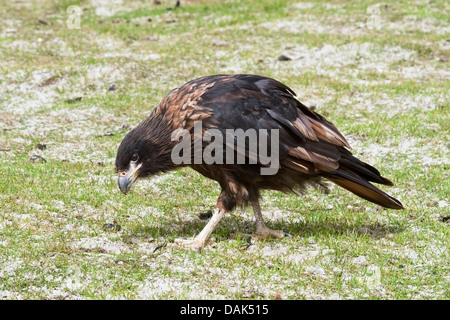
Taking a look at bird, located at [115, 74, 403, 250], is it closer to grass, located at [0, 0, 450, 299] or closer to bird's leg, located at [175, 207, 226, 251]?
bird's leg, located at [175, 207, 226, 251]

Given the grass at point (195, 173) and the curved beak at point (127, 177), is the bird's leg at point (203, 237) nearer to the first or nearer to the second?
the grass at point (195, 173)

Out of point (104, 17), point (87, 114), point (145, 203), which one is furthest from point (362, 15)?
point (145, 203)

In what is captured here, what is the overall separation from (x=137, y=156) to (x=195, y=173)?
2514 millimetres

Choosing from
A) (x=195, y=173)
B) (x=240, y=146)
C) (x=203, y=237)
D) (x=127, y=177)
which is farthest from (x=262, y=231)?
(x=195, y=173)

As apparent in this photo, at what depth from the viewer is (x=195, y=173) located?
8.84 m

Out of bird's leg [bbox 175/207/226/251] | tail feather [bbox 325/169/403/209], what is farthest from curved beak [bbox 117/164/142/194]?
tail feather [bbox 325/169/403/209]

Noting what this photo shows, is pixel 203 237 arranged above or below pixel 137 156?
below

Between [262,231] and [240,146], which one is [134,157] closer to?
[240,146]

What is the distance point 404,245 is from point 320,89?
19.1 ft

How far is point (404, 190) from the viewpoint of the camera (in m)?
8.15

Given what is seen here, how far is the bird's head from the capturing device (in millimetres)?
6336

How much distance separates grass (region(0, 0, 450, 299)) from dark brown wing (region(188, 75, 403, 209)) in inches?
25.0

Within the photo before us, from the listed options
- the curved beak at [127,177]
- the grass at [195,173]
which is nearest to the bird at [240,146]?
the curved beak at [127,177]

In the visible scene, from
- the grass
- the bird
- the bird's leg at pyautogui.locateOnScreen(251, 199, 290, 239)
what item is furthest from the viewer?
the bird's leg at pyautogui.locateOnScreen(251, 199, 290, 239)
